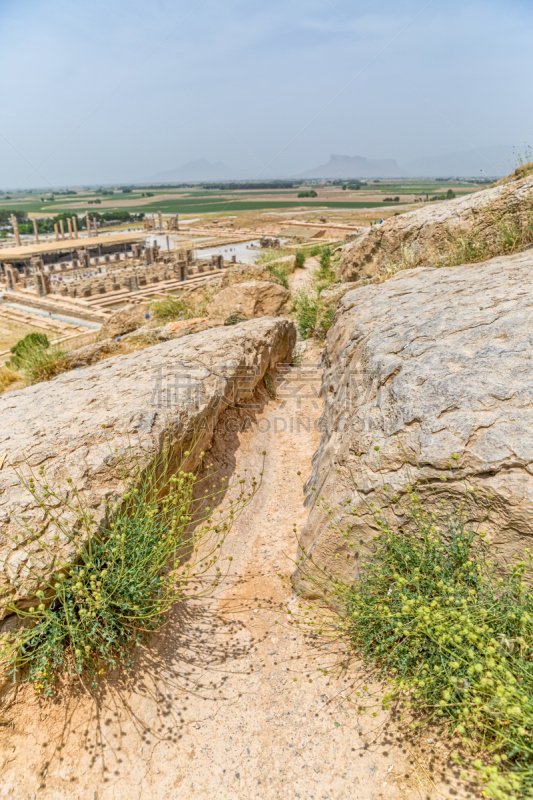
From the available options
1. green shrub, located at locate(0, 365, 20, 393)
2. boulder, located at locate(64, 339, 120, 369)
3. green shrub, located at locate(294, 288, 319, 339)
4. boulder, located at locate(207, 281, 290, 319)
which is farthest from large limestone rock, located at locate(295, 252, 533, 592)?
green shrub, located at locate(0, 365, 20, 393)

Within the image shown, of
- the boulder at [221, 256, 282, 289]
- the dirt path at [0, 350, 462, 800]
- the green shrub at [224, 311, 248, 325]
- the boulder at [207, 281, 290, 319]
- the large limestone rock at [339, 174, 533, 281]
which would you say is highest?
the large limestone rock at [339, 174, 533, 281]

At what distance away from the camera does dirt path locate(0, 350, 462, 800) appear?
205 centimetres

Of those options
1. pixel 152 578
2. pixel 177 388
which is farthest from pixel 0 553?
pixel 177 388

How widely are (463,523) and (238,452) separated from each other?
8.76ft

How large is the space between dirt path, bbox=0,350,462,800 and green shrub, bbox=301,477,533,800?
286 millimetres

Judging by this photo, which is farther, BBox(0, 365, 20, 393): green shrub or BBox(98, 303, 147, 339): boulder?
BBox(98, 303, 147, 339): boulder

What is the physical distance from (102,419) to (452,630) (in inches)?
103

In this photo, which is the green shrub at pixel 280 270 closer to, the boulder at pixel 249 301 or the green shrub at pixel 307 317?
the green shrub at pixel 307 317

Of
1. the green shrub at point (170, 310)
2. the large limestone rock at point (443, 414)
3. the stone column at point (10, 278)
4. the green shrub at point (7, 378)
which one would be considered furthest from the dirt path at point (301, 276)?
the stone column at point (10, 278)

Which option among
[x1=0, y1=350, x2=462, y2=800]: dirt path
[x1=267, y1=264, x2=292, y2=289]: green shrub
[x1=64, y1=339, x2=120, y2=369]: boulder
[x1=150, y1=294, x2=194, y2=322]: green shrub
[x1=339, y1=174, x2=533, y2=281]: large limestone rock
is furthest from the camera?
[x1=267, y1=264, x2=292, y2=289]: green shrub

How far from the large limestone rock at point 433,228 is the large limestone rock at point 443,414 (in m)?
2.50

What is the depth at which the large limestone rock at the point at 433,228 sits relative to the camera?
6.11 metres

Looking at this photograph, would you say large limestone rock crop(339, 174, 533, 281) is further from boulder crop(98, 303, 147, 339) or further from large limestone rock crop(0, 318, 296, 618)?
boulder crop(98, 303, 147, 339)

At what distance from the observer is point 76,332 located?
22125mm
